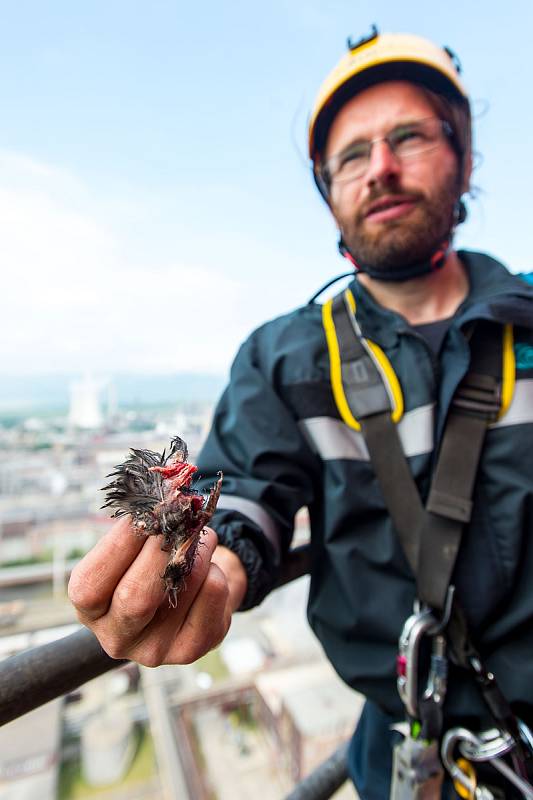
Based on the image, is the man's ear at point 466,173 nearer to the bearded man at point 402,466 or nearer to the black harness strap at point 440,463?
the bearded man at point 402,466

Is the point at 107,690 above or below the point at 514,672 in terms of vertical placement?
below

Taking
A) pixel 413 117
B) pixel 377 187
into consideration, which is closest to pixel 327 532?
pixel 377 187

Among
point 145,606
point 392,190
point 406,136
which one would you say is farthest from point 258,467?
point 406,136

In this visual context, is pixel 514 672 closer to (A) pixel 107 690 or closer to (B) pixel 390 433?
(B) pixel 390 433

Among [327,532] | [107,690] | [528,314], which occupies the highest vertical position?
[528,314]

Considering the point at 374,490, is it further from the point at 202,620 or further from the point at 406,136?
the point at 406,136

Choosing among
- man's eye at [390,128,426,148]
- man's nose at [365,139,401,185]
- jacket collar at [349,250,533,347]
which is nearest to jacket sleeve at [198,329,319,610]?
jacket collar at [349,250,533,347]
